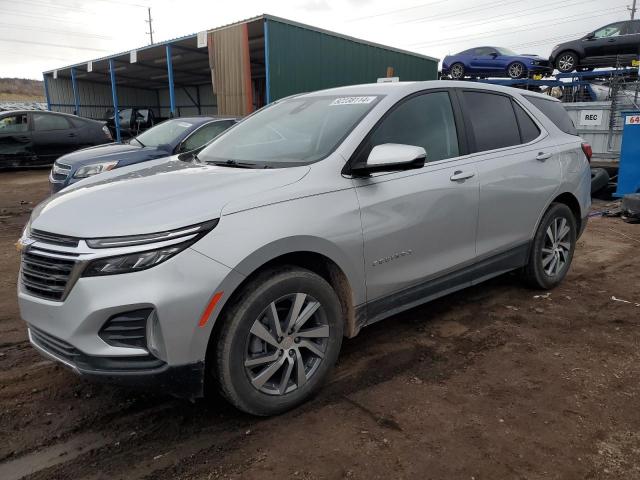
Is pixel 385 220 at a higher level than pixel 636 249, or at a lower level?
higher

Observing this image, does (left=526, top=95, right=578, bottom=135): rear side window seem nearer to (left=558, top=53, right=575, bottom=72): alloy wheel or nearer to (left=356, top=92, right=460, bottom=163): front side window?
(left=356, top=92, right=460, bottom=163): front side window

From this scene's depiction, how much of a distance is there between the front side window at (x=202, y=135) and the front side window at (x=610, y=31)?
1419 centimetres

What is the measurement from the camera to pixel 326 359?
9.04 feet

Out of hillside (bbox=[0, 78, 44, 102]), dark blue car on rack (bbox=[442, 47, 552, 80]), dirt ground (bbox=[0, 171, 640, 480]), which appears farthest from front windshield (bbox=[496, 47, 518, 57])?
hillside (bbox=[0, 78, 44, 102])

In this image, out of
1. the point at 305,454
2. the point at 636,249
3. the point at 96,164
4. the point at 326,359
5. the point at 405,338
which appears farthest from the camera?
the point at 96,164

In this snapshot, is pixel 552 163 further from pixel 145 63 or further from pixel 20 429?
pixel 145 63

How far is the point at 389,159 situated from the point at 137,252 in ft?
4.68

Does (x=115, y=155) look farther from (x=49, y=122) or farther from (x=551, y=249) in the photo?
(x=49, y=122)

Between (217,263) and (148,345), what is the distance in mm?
464

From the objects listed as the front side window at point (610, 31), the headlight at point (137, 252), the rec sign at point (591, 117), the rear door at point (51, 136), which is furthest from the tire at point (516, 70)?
the headlight at point (137, 252)

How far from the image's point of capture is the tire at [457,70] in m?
18.6

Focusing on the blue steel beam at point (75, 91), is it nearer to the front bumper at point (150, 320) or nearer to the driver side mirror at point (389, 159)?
the driver side mirror at point (389, 159)

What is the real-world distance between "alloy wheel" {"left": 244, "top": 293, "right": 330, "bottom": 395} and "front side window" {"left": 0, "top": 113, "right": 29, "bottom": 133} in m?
12.0

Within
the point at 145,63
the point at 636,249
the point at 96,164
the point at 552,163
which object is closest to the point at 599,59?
the point at 636,249
